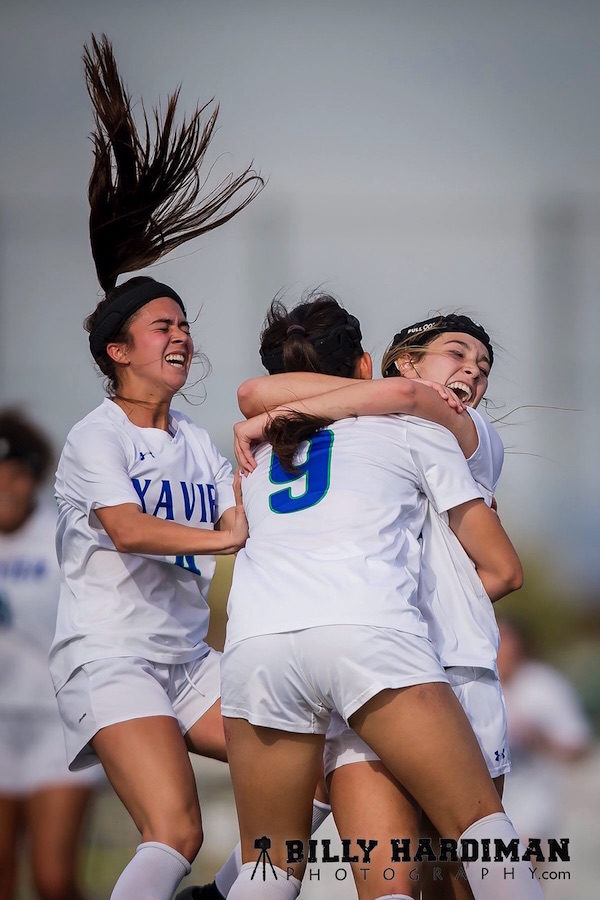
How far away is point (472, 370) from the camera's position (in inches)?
95.4

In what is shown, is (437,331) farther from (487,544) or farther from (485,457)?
(487,544)

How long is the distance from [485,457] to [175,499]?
0.73m

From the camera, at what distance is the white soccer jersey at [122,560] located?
2303mm

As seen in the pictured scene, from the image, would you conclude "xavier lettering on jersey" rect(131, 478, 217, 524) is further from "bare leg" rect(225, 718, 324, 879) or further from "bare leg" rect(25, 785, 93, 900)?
"bare leg" rect(25, 785, 93, 900)

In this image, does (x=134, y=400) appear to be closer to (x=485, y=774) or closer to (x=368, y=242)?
(x=485, y=774)

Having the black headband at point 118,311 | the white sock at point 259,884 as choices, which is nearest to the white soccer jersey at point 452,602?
the white sock at point 259,884

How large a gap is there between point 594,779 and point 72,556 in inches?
88.1

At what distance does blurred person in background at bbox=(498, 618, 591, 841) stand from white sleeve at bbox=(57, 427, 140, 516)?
1974mm

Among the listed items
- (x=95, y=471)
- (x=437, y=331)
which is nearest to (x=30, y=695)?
(x=95, y=471)

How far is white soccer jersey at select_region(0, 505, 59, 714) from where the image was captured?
346 centimetres

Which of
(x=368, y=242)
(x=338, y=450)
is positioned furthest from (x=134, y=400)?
(x=368, y=242)

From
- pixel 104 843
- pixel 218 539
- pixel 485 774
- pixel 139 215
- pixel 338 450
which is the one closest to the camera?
pixel 485 774

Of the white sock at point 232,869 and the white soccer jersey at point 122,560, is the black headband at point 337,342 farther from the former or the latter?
the white sock at point 232,869

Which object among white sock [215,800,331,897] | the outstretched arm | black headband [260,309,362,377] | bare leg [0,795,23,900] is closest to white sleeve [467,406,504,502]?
the outstretched arm
